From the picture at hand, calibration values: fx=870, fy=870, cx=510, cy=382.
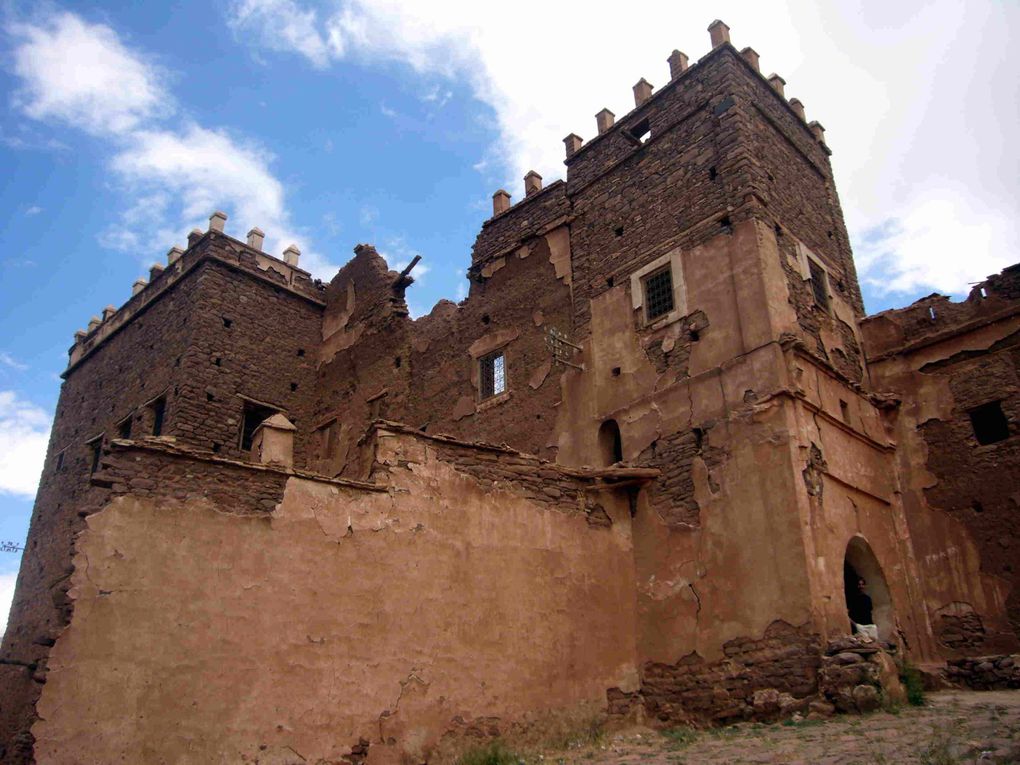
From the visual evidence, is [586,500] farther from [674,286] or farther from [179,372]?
[179,372]

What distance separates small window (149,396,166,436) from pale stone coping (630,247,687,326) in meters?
10.3

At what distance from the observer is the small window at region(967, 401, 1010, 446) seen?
13.2 metres

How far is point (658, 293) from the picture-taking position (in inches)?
571

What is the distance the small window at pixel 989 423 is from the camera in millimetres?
13227

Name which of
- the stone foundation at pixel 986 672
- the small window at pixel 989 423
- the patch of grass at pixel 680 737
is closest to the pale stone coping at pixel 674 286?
the small window at pixel 989 423

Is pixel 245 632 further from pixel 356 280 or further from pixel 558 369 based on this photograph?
pixel 356 280

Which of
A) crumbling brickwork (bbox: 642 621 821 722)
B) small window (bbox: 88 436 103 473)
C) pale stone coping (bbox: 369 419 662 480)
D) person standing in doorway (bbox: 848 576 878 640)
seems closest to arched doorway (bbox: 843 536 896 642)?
person standing in doorway (bbox: 848 576 878 640)

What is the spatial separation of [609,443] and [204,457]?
7.11m

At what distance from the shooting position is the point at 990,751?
22.3ft

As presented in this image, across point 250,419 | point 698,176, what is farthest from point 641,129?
point 250,419

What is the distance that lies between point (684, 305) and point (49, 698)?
10016 mm

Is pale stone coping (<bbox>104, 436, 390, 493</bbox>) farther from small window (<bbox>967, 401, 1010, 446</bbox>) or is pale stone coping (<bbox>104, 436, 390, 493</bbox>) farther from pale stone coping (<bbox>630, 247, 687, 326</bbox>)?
A: small window (<bbox>967, 401, 1010, 446</bbox>)

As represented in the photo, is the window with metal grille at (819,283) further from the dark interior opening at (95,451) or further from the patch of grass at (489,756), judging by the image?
the dark interior opening at (95,451)

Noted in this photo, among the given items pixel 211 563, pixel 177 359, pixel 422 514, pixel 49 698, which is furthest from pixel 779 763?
pixel 177 359
